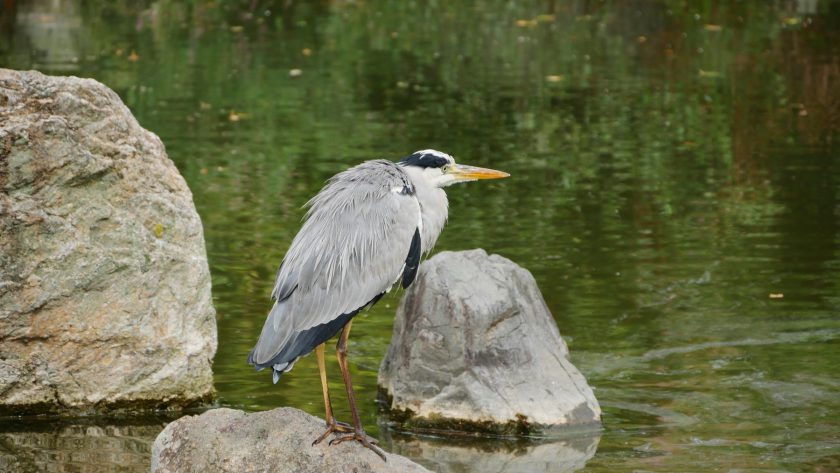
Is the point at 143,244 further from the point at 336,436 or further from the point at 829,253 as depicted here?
the point at 829,253

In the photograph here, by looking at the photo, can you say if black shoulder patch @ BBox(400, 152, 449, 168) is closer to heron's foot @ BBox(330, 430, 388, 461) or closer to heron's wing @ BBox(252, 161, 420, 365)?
heron's wing @ BBox(252, 161, 420, 365)

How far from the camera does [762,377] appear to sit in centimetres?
872

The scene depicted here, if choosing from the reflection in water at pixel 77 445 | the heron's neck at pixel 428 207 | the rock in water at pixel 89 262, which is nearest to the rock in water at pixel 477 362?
the heron's neck at pixel 428 207

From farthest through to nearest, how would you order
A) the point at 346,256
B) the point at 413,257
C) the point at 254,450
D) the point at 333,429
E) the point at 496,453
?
the point at 496,453 → the point at 413,257 → the point at 346,256 → the point at 333,429 → the point at 254,450

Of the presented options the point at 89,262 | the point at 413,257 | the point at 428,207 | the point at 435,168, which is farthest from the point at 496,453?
the point at 89,262

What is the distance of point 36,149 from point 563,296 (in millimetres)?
4193

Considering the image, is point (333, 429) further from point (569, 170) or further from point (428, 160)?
point (569, 170)

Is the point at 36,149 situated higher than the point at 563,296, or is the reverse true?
the point at 36,149

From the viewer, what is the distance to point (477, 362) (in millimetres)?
7840

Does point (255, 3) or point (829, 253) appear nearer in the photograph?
point (829, 253)

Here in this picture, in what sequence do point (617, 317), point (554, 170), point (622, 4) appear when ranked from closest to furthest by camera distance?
1. point (617, 317)
2. point (554, 170)
3. point (622, 4)

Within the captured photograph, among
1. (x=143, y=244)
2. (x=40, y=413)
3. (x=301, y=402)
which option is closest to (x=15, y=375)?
(x=40, y=413)

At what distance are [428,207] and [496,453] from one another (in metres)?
1.44

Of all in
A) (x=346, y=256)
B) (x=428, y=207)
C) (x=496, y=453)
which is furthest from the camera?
(x=496, y=453)
